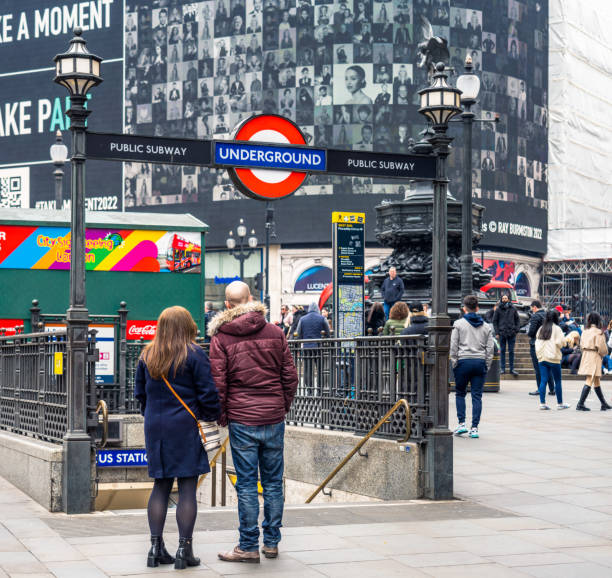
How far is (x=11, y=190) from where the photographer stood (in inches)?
2788

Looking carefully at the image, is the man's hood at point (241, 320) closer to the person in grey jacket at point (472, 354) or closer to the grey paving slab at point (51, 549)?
the grey paving slab at point (51, 549)

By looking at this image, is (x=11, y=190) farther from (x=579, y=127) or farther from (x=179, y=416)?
(x=179, y=416)

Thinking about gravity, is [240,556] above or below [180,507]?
below

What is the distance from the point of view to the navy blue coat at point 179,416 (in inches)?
251

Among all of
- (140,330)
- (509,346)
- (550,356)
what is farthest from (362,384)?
(509,346)

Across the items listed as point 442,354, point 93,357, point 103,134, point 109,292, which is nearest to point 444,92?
point 442,354

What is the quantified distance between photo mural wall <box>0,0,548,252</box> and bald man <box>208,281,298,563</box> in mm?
52100

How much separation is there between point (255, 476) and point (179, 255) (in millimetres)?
9836

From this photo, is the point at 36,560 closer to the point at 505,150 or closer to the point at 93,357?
the point at 93,357

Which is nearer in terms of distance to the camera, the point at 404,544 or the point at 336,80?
the point at 404,544

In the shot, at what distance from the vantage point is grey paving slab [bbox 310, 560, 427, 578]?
6102 millimetres

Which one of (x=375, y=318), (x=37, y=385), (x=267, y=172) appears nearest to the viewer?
(x=267, y=172)

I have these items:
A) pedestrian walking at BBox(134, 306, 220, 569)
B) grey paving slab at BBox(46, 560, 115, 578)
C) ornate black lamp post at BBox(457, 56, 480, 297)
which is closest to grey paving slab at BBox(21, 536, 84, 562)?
grey paving slab at BBox(46, 560, 115, 578)

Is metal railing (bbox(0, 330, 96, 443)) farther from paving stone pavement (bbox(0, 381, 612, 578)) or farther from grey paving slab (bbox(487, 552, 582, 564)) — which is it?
grey paving slab (bbox(487, 552, 582, 564))
